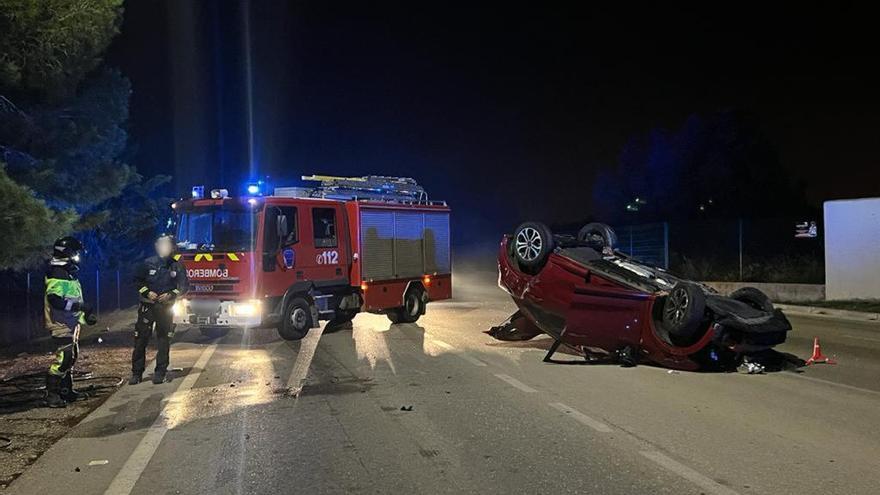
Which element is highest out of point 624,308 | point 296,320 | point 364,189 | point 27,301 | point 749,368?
point 364,189

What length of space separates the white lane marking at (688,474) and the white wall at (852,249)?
54.3 feet

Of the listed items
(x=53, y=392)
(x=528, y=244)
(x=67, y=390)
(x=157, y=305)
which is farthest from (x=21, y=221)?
(x=528, y=244)

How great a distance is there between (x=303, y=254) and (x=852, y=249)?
14782 mm

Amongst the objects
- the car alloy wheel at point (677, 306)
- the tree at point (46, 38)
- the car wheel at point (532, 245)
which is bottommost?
the car alloy wheel at point (677, 306)

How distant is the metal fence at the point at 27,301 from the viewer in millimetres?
14843

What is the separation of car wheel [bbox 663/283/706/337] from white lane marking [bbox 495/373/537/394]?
6.11 feet

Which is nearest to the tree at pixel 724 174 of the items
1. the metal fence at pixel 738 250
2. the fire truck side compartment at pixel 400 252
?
the metal fence at pixel 738 250

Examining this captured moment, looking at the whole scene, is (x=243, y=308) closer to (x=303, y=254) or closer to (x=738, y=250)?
(x=303, y=254)

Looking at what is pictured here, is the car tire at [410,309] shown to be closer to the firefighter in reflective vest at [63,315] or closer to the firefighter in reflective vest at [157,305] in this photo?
the firefighter in reflective vest at [157,305]

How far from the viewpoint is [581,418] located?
695 cm

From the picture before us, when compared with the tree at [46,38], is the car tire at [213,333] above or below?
below

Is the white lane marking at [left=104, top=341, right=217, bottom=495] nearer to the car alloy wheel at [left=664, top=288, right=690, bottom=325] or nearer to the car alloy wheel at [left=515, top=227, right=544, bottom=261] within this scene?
the car alloy wheel at [left=515, top=227, right=544, bottom=261]

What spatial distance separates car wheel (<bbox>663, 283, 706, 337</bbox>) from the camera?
844 centimetres

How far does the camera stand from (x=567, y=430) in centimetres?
652
